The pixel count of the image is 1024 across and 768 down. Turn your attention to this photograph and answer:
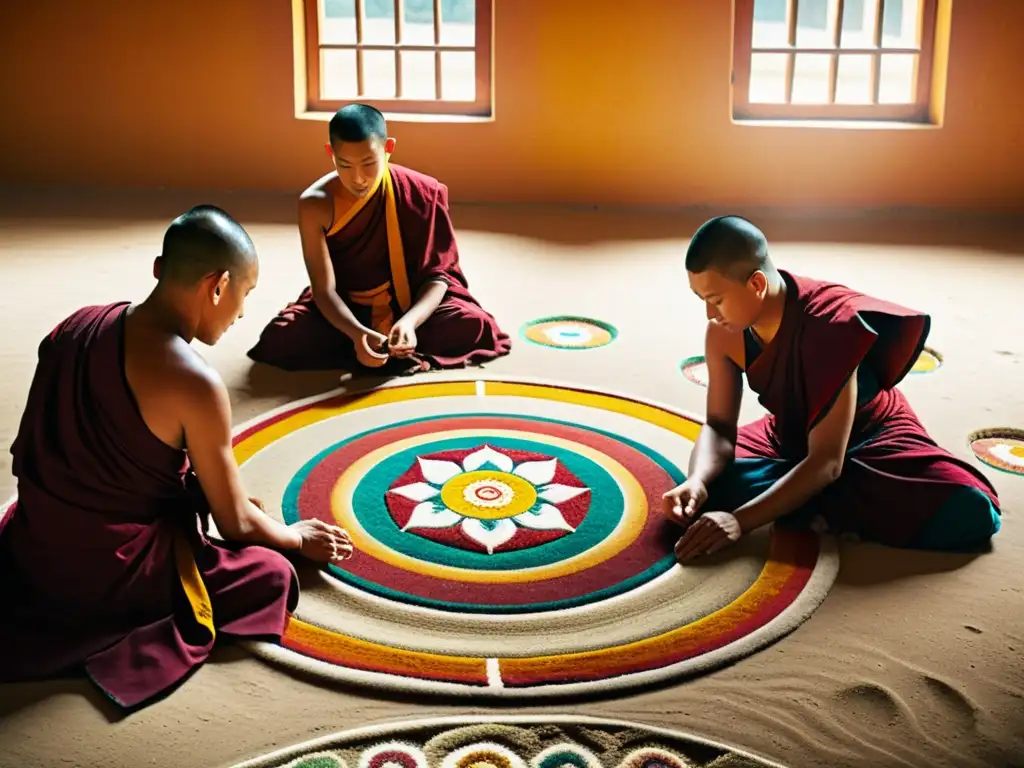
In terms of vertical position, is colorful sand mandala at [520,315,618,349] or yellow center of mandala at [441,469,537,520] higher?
colorful sand mandala at [520,315,618,349]

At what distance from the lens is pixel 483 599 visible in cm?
287

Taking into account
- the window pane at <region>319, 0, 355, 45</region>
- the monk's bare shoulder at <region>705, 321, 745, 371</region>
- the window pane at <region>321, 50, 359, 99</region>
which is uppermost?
the window pane at <region>319, 0, 355, 45</region>

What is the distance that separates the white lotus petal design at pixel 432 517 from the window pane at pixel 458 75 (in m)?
5.74

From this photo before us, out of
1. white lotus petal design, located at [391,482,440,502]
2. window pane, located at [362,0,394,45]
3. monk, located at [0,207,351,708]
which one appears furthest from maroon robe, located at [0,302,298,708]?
window pane, located at [362,0,394,45]

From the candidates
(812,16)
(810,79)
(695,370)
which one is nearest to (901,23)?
(812,16)

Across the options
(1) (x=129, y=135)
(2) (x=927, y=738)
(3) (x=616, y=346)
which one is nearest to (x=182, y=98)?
(1) (x=129, y=135)

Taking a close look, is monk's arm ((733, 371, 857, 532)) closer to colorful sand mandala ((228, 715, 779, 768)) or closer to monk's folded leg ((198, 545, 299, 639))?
colorful sand mandala ((228, 715, 779, 768))

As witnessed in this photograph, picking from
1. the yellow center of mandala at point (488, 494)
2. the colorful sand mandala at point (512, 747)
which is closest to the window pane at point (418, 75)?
Result: the yellow center of mandala at point (488, 494)

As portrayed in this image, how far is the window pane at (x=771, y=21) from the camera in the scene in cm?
1241

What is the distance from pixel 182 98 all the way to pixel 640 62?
9.31ft

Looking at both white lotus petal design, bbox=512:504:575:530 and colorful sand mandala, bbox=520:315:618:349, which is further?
colorful sand mandala, bbox=520:315:618:349

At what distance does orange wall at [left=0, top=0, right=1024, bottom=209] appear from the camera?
6.94 m

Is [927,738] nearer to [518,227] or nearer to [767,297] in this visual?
[767,297]

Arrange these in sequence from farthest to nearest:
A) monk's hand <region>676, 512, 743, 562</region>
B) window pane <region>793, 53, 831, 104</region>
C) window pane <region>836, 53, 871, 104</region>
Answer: window pane <region>836, 53, 871, 104</region>, window pane <region>793, 53, 831, 104</region>, monk's hand <region>676, 512, 743, 562</region>
